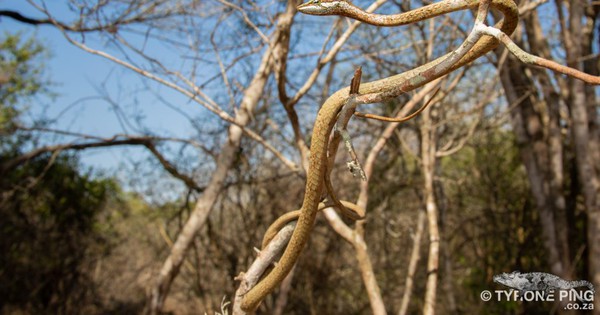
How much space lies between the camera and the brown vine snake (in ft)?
2.50

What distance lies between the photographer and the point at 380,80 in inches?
34.0

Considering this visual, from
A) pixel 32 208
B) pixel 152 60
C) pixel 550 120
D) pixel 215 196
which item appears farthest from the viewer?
pixel 32 208

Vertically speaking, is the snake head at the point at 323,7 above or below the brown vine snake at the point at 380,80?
above

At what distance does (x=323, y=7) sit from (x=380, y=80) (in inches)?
6.3

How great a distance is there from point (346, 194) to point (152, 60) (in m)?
3.28

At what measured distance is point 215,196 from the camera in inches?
154

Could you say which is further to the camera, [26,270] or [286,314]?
[26,270]

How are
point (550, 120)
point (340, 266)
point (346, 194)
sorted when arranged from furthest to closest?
point (340, 266) → point (346, 194) → point (550, 120)

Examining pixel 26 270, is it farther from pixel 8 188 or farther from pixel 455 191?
pixel 455 191

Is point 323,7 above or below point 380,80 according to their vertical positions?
above

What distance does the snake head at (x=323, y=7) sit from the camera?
83 cm

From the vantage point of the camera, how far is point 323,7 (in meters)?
0.84

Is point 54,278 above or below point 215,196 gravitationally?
below

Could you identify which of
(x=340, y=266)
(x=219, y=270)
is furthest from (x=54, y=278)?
(x=340, y=266)
